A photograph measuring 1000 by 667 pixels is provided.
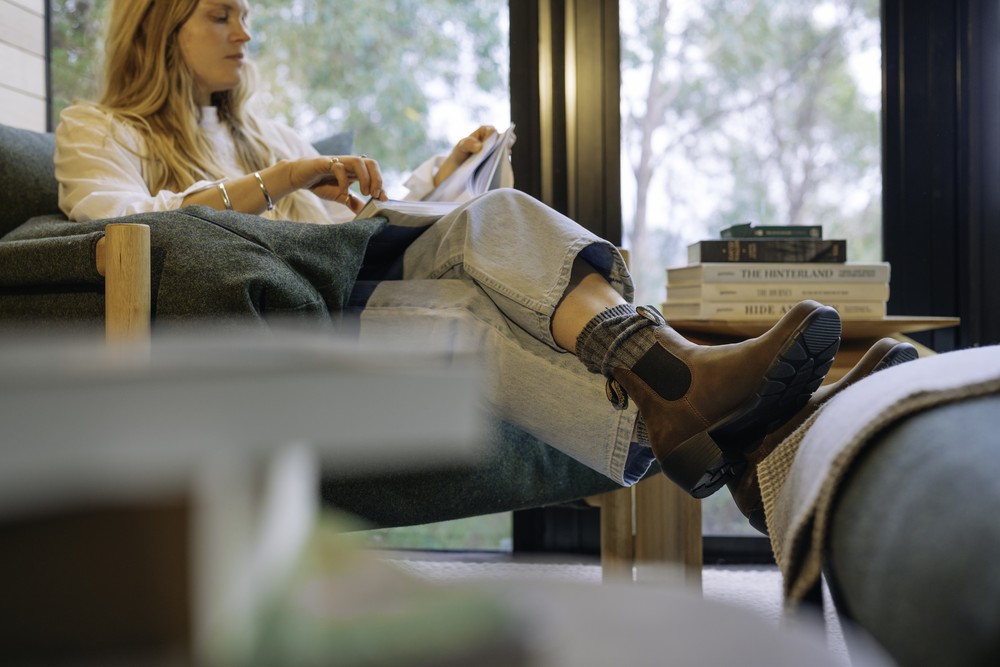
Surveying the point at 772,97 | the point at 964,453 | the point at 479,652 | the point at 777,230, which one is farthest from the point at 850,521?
the point at 772,97

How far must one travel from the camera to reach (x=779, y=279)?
172 centimetres

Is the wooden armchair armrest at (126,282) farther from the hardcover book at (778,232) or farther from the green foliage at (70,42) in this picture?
the green foliage at (70,42)

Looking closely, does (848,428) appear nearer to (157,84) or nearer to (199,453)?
(199,453)

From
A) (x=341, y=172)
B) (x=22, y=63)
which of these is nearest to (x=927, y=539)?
(x=341, y=172)

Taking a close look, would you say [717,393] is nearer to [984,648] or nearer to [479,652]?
[984,648]

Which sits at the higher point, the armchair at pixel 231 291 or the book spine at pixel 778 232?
the book spine at pixel 778 232

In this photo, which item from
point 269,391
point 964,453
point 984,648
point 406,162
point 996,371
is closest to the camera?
point 269,391

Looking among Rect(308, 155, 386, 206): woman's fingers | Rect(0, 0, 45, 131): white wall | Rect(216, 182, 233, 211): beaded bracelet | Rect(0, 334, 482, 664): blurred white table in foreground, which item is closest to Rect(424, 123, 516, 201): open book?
Rect(308, 155, 386, 206): woman's fingers

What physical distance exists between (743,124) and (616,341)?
1.23 meters

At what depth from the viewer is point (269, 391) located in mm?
175

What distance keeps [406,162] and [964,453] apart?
71.4 inches

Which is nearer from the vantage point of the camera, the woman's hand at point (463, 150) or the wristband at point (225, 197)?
the wristband at point (225, 197)

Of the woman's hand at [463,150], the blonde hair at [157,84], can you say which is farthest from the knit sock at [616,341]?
the blonde hair at [157,84]

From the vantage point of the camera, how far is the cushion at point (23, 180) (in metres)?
1.55
